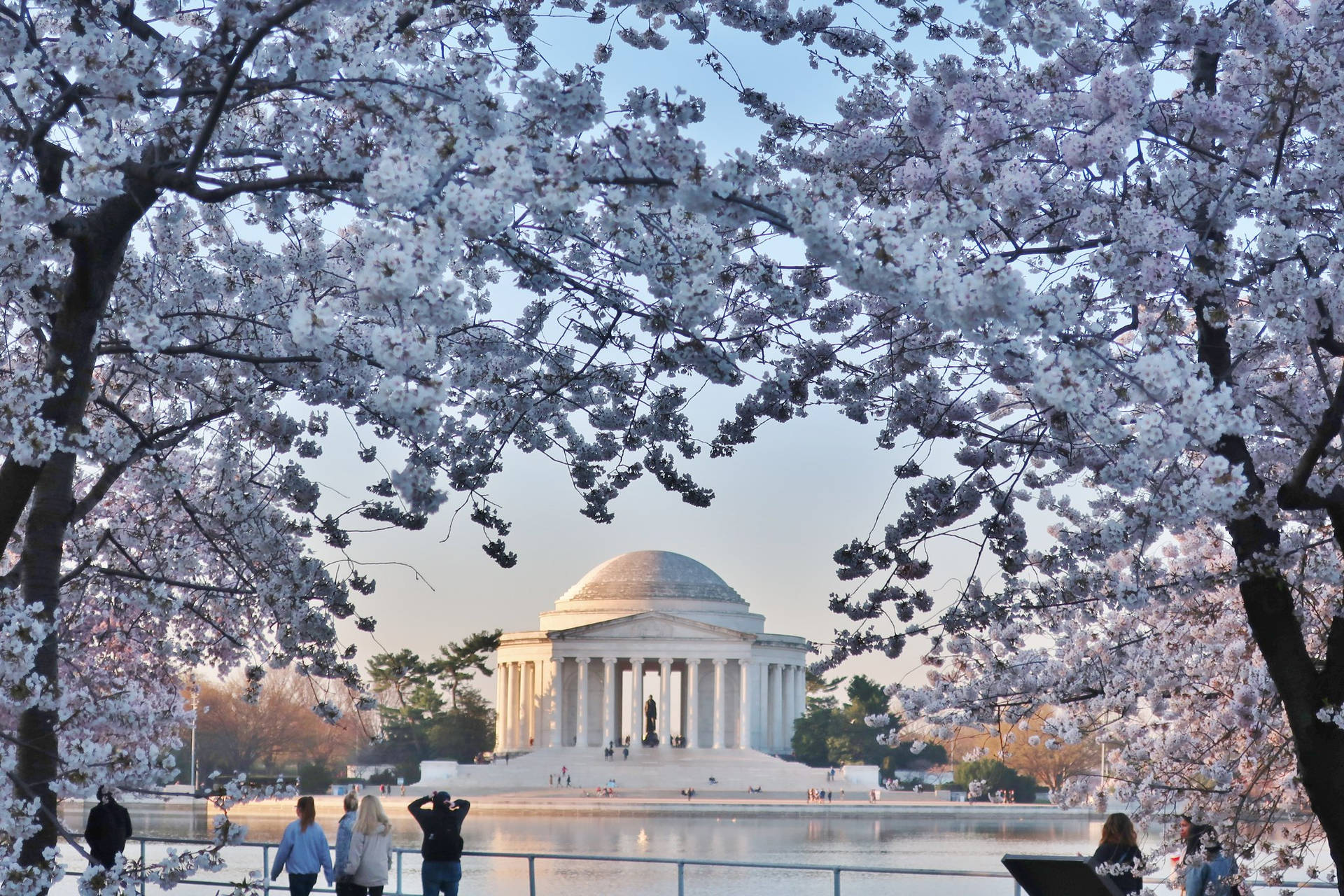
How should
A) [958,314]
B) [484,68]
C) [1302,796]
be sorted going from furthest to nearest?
[1302,796], [484,68], [958,314]

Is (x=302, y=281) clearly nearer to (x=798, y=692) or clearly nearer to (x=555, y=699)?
(x=555, y=699)

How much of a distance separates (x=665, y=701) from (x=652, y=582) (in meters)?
7.57

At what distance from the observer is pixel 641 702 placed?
9744 centimetres

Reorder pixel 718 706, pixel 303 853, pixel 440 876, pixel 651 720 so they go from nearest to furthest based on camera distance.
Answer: pixel 303 853
pixel 440 876
pixel 718 706
pixel 651 720

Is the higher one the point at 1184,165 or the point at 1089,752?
the point at 1184,165

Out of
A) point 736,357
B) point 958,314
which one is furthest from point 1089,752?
point 958,314

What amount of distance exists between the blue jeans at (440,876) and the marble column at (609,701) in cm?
8156

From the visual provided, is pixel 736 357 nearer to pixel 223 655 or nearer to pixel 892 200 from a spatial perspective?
pixel 892 200

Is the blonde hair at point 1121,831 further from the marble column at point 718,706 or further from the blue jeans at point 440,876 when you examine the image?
the marble column at point 718,706

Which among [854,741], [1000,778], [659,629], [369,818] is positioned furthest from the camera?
[659,629]

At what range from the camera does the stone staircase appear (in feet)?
256

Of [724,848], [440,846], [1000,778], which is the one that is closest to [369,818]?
[440,846]

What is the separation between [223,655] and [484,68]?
1036 cm

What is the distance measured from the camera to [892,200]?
10.6 metres
